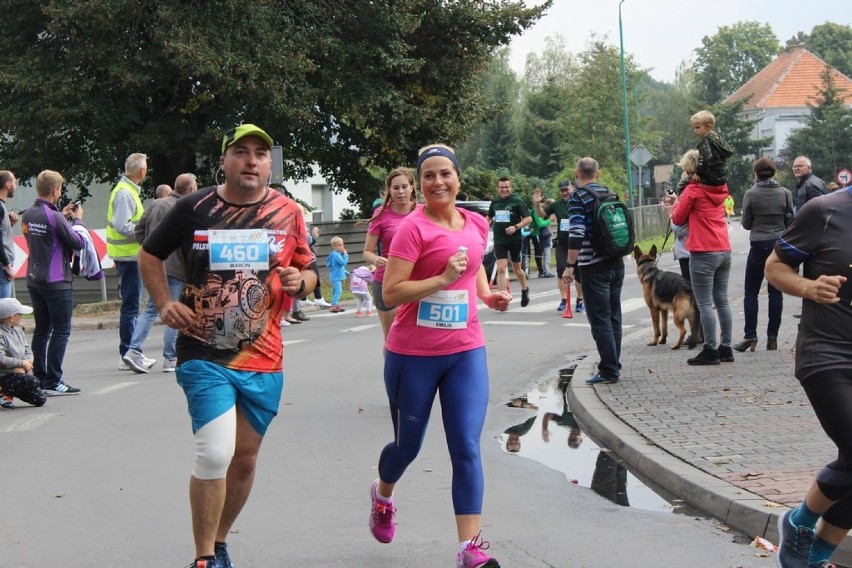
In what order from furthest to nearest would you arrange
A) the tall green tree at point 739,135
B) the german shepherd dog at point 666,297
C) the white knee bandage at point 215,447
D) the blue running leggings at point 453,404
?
the tall green tree at point 739,135 < the german shepherd dog at point 666,297 < the blue running leggings at point 453,404 < the white knee bandage at point 215,447

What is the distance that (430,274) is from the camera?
5305 millimetres

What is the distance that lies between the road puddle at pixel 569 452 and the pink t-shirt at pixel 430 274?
6.05ft

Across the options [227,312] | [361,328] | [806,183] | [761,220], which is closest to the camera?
[227,312]

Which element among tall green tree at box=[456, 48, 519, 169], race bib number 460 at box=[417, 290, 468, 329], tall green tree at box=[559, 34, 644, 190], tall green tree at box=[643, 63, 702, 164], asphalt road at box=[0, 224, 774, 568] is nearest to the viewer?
race bib number 460 at box=[417, 290, 468, 329]

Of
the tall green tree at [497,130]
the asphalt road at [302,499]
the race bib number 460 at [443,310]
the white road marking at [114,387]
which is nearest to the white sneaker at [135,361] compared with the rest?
the white road marking at [114,387]

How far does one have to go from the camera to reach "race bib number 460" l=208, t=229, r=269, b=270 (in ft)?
15.8

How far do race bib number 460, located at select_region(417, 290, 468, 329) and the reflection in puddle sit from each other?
1.90 meters

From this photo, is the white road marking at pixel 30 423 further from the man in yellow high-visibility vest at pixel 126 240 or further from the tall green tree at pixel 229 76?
the tall green tree at pixel 229 76

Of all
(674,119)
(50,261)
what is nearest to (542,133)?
(674,119)

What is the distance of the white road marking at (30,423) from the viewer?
361 inches

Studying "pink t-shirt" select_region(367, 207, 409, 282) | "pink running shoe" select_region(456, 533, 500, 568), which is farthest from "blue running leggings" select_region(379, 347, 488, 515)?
"pink t-shirt" select_region(367, 207, 409, 282)

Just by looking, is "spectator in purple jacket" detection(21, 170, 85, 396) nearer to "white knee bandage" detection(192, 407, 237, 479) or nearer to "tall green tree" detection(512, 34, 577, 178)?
"white knee bandage" detection(192, 407, 237, 479)

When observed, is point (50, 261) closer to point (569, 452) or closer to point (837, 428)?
point (569, 452)

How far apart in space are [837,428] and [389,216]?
186 inches
